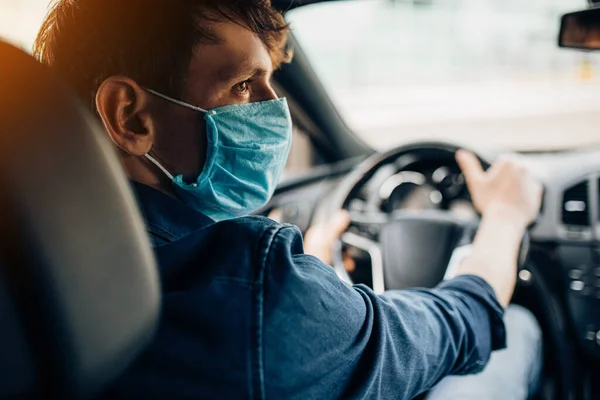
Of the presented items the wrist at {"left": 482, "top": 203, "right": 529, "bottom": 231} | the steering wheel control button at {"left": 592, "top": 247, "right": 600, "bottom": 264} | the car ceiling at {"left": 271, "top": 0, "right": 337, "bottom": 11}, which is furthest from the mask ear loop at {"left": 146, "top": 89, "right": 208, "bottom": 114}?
the steering wheel control button at {"left": 592, "top": 247, "right": 600, "bottom": 264}

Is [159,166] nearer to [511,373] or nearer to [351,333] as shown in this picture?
[351,333]

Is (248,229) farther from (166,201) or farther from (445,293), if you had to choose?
(445,293)

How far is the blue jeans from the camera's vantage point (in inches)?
69.1

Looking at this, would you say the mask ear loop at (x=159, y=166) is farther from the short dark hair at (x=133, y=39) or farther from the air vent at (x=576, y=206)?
the air vent at (x=576, y=206)

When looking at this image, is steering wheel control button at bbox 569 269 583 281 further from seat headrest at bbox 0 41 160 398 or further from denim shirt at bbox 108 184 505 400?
seat headrest at bbox 0 41 160 398

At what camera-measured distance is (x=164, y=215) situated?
1122mm

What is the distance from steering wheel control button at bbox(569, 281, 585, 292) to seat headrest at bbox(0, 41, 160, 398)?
1966mm

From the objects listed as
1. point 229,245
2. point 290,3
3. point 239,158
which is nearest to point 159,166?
point 239,158

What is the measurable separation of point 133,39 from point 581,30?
1.42 meters

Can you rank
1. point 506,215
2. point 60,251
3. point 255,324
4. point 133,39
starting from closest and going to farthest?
point 60,251
point 255,324
point 133,39
point 506,215

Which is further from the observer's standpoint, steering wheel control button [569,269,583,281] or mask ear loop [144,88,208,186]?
steering wheel control button [569,269,583,281]

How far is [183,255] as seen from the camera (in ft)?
3.21

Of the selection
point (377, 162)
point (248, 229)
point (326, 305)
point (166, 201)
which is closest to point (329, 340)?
point (326, 305)

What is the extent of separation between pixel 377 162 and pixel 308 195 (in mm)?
546
